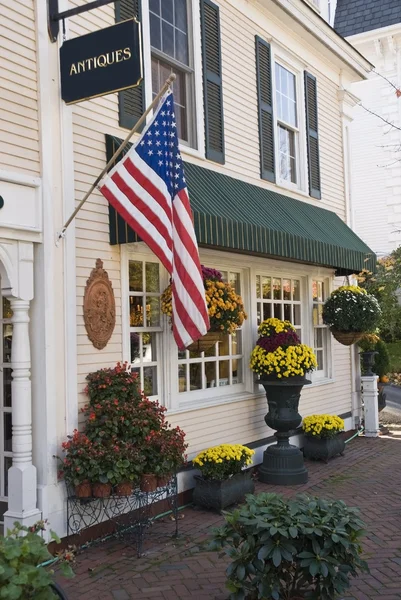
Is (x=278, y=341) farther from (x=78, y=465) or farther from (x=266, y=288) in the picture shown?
(x=78, y=465)

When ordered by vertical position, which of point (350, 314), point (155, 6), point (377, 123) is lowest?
point (350, 314)

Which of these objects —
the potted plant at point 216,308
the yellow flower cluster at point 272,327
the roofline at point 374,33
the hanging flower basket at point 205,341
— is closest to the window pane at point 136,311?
the potted plant at point 216,308

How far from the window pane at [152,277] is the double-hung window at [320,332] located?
4.08m

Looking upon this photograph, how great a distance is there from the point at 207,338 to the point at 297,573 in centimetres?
328

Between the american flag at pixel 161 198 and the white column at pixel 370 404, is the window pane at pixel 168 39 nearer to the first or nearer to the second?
the american flag at pixel 161 198

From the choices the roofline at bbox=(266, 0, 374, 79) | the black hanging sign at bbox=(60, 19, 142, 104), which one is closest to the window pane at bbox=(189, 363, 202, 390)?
the black hanging sign at bbox=(60, 19, 142, 104)

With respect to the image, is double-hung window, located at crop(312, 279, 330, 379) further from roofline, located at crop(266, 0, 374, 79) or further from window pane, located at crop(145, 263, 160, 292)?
window pane, located at crop(145, 263, 160, 292)

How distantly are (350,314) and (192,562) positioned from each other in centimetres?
539

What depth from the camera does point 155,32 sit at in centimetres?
702

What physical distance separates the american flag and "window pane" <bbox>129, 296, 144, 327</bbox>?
125 centimetres

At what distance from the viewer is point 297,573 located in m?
3.85

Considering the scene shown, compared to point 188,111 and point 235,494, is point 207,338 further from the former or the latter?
point 188,111


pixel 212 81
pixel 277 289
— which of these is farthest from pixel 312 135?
pixel 212 81

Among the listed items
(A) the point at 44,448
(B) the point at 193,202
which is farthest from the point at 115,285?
(A) the point at 44,448
